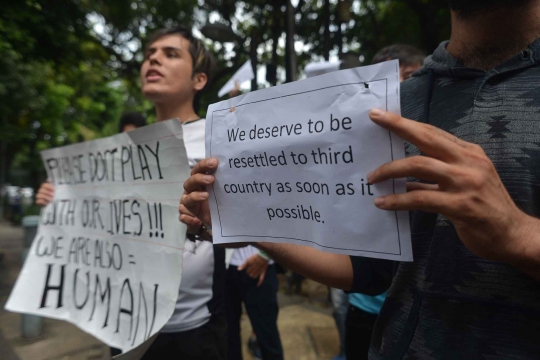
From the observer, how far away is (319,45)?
25.3ft

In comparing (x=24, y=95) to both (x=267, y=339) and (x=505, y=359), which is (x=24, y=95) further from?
(x=505, y=359)

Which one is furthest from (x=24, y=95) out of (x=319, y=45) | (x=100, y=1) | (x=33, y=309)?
(x=33, y=309)

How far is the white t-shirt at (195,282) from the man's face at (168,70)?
0.87 ft

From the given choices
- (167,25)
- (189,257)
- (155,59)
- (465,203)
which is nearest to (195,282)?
(189,257)

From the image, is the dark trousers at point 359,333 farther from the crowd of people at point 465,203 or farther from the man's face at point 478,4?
the man's face at point 478,4

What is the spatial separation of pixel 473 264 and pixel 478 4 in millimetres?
523

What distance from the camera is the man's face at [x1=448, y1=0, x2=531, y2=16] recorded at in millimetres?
729

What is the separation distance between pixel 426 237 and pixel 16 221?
19652 mm

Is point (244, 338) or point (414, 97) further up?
point (414, 97)

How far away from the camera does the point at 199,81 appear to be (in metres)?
1.79

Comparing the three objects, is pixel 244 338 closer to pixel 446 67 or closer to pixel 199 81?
pixel 199 81

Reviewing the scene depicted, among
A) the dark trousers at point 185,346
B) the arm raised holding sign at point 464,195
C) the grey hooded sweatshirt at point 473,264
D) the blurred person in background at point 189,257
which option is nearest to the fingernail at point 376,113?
the arm raised holding sign at point 464,195

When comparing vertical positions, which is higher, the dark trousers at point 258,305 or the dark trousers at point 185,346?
the dark trousers at point 185,346

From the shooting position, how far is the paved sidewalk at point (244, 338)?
3377 millimetres
